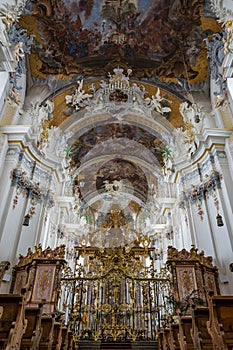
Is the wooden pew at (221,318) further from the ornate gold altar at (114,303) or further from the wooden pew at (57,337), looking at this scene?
the ornate gold altar at (114,303)

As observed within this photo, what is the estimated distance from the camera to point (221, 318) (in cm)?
487

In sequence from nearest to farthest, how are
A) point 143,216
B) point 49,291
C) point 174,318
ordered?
point 174,318, point 49,291, point 143,216

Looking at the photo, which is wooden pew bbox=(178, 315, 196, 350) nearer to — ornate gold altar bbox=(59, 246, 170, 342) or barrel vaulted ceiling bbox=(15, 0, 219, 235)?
ornate gold altar bbox=(59, 246, 170, 342)

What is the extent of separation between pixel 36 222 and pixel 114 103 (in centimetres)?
840

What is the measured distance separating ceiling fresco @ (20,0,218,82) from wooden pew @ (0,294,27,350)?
12855mm

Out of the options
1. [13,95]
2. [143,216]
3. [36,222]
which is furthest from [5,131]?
[143,216]

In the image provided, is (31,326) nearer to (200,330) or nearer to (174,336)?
(200,330)

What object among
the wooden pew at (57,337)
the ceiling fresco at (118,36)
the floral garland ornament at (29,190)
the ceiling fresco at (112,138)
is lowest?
the wooden pew at (57,337)

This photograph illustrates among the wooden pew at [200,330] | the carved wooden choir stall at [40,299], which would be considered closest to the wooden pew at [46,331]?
the carved wooden choir stall at [40,299]

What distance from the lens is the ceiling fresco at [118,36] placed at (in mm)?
13661

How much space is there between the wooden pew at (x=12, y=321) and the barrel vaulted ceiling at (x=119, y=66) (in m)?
12.8

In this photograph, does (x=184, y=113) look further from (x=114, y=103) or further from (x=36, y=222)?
Result: (x=36, y=222)

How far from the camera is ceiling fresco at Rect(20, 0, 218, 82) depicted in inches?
538

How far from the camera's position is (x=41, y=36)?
14.2 m
